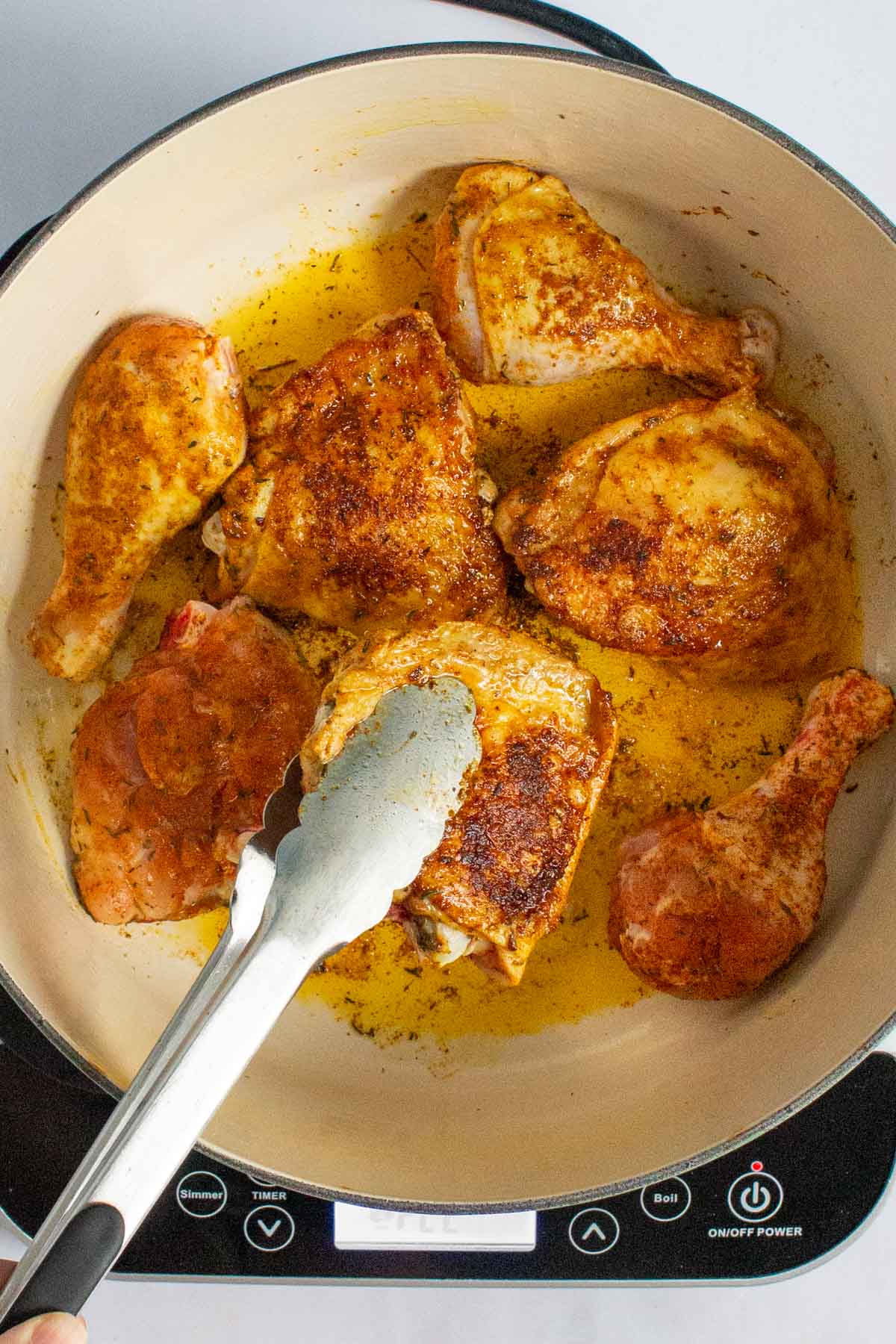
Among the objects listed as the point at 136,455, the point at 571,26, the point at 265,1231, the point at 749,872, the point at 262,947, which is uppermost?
the point at 571,26

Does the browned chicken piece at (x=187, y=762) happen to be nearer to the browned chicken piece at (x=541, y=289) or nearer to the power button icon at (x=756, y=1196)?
the browned chicken piece at (x=541, y=289)

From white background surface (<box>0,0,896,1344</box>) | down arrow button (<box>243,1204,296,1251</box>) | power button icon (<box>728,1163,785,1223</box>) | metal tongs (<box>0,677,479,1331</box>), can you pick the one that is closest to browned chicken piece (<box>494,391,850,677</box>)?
metal tongs (<box>0,677,479,1331</box>)

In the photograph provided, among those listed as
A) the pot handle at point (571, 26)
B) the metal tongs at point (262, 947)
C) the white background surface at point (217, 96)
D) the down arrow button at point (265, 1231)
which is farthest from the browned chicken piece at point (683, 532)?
the down arrow button at point (265, 1231)

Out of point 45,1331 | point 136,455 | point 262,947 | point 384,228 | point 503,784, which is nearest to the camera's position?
point 45,1331

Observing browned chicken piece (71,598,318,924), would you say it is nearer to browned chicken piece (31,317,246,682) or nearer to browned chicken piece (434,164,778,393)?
browned chicken piece (31,317,246,682)

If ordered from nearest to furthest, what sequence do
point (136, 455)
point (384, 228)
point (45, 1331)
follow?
point (45, 1331) → point (136, 455) → point (384, 228)

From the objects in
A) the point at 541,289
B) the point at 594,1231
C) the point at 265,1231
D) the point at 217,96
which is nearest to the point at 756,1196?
the point at 594,1231

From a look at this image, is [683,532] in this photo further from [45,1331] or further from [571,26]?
[45,1331]

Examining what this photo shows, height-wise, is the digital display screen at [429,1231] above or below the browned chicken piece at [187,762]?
below

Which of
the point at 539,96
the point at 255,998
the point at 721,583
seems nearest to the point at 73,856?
the point at 255,998
